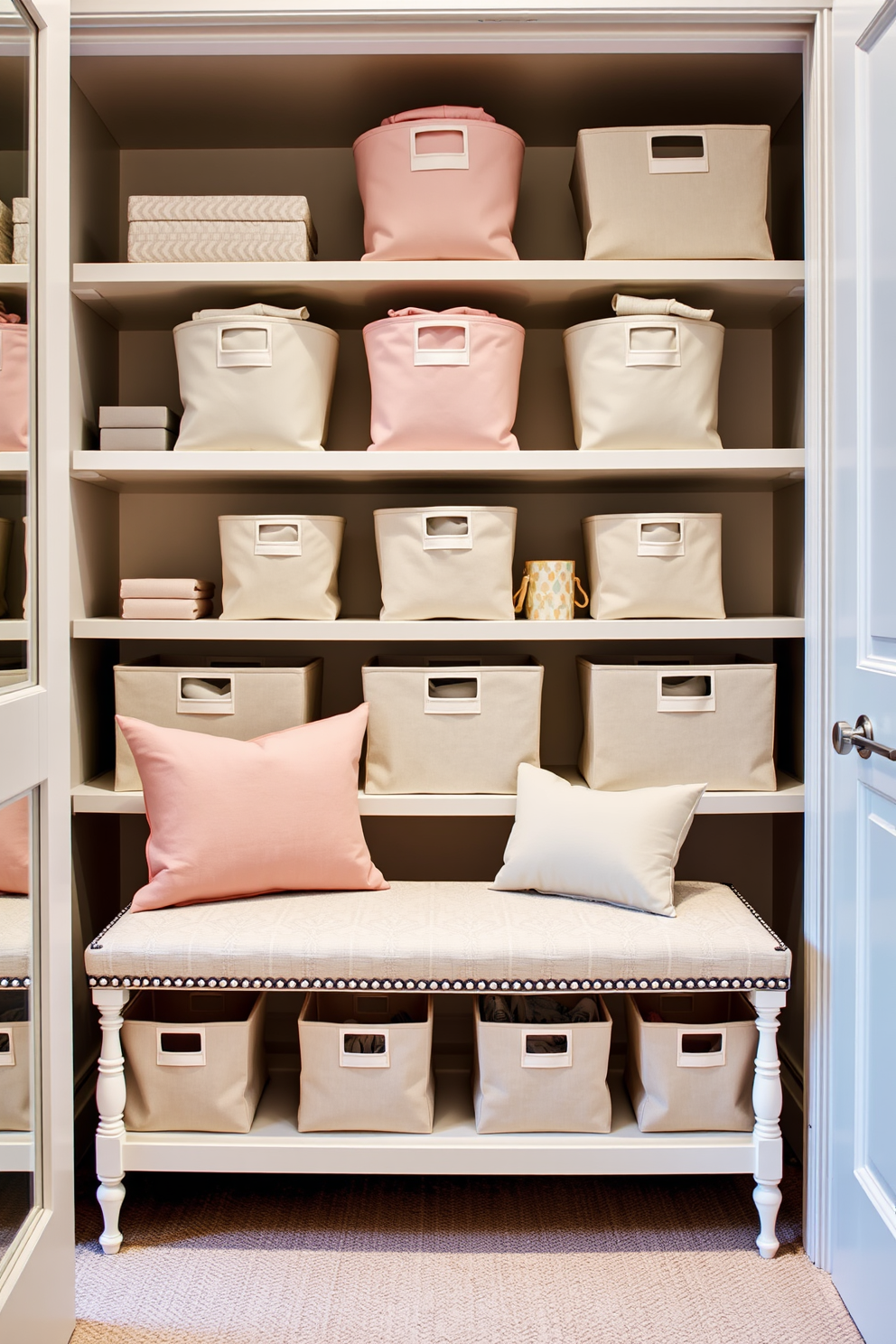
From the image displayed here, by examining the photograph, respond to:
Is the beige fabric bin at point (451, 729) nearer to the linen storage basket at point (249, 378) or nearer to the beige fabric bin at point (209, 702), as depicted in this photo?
the beige fabric bin at point (209, 702)

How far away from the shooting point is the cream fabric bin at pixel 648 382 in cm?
210

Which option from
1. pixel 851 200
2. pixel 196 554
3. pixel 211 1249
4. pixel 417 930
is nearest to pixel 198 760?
pixel 417 930

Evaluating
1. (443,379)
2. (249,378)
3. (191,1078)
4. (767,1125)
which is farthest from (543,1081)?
(249,378)

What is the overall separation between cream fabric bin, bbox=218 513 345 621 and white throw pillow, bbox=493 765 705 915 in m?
0.62

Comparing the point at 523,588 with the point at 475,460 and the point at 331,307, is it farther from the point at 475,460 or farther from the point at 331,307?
the point at 331,307

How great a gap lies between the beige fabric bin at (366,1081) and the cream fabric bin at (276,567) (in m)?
→ 0.85

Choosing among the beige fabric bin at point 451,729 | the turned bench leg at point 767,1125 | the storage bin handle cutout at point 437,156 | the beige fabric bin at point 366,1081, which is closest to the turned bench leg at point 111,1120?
the beige fabric bin at point 366,1081

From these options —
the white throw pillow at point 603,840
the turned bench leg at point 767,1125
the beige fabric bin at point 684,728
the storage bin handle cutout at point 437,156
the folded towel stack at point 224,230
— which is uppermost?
the storage bin handle cutout at point 437,156

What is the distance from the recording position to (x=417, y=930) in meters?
1.96

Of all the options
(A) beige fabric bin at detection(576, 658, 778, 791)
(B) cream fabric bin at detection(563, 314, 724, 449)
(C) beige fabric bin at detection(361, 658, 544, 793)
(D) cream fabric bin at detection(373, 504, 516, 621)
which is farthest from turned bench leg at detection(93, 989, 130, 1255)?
(B) cream fabric bin at detection(563, 314, 724, 449)

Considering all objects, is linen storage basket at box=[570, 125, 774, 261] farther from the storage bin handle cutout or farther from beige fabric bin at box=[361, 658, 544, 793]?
beige fabric bin at box=[361, 658, 544, 793]

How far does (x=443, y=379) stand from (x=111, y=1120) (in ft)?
5.25

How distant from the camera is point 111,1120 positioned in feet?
6.39

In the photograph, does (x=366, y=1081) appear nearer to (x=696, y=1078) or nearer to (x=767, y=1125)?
(x=696, y=1078)
